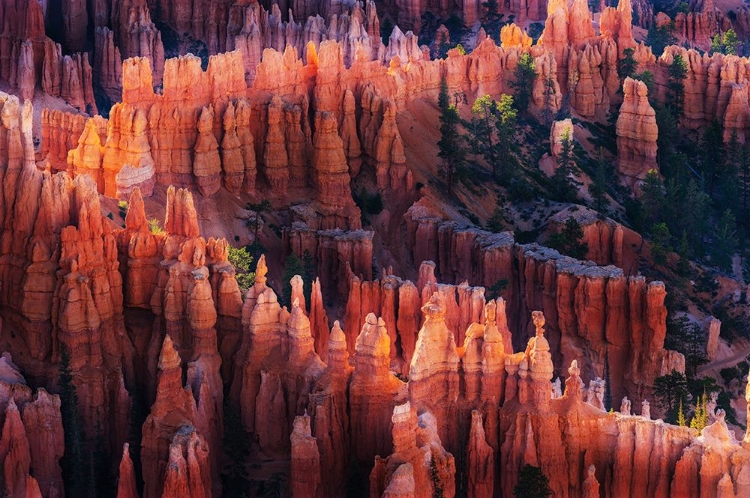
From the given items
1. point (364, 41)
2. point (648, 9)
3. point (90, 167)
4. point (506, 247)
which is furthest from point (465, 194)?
point (648, 9)

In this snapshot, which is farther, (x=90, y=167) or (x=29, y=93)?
(x=29, y=93)

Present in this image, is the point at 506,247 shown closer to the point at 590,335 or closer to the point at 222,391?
the point at 590,335

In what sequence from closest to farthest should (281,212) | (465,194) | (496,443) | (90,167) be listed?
(496,443) → (90,167) → (281,212) → (465,194)

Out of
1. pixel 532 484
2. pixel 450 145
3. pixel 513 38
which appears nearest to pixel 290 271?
pixel 450 145

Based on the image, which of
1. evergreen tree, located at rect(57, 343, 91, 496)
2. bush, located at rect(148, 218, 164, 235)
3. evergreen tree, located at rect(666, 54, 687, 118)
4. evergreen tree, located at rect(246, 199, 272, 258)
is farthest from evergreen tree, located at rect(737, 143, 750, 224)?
evergreen tree, located at rect(57, 343, 91, 496)

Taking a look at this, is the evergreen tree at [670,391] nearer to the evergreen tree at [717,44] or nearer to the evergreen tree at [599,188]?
the evergreen tree at [599,188]

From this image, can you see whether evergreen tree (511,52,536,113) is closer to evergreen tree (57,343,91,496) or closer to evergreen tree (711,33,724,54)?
evergreen tree (711,33,724,54)
